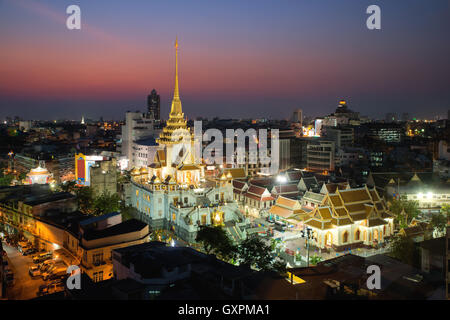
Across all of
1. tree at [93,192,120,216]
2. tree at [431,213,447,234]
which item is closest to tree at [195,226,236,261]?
tree at [93,192,120,216]

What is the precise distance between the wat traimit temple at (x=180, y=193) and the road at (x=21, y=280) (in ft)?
36.7

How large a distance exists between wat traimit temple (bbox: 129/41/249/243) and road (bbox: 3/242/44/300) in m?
11.2

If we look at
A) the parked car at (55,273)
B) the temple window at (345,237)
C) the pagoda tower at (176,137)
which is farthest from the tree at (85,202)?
the temple window at (345,237)

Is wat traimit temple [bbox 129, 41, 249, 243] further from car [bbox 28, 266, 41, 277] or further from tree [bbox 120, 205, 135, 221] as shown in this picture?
car [bbox 28, 266, 41, 277]

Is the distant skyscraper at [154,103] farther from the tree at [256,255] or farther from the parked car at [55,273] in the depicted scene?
the tree at [256,255]

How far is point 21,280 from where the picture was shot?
23359 millimetres

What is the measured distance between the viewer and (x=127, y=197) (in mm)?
42625

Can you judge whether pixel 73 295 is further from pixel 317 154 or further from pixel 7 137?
pixel 7 137

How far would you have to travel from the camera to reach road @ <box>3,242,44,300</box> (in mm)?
21453

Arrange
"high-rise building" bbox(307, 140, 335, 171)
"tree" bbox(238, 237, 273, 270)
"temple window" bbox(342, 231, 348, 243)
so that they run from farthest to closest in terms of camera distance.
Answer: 1. "high-rise building" bbox(307, 140, 335, 171)
2. "temple window" bbox(342, 231, 348, 243)
3. "tree" bbox(238, 237, 273, 270)

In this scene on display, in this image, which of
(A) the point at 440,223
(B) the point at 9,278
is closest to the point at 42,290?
(B) the point at 9,278

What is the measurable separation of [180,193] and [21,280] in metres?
14.7

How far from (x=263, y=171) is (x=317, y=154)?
38.5ft
